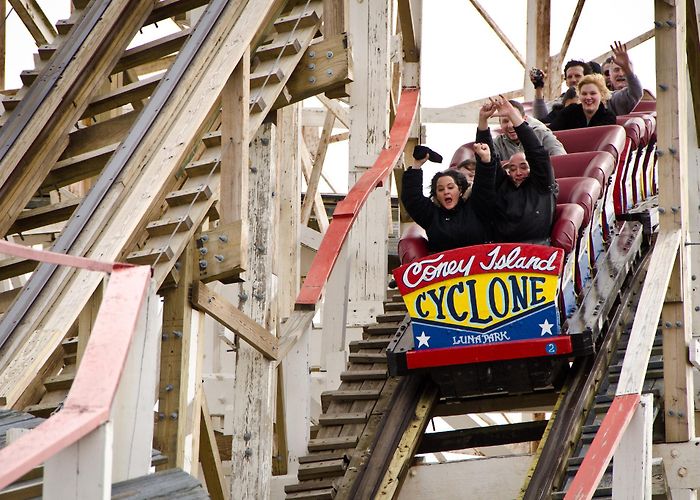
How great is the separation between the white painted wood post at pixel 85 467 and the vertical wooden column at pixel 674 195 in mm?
4142

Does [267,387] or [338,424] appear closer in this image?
[267,387]

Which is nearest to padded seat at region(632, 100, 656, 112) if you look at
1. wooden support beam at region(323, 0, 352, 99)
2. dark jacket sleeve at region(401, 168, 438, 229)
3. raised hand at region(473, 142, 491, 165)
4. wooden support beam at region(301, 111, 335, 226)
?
wooden support beam at region(301, 111, 335, 226)

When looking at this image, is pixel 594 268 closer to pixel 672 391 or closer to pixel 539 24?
pixel 672 391

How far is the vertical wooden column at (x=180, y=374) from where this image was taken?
502 cm

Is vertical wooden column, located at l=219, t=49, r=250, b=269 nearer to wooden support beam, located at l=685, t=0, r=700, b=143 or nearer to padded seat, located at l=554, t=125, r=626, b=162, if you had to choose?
wooden support beam, located at l=685, t=0, r=700, b=143

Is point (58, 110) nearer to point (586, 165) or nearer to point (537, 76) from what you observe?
point (586, 165)

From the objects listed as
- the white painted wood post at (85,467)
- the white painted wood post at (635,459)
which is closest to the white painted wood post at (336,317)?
the white painted wood post at (635,459)

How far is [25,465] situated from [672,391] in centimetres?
444

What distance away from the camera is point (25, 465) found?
1889 millimetres

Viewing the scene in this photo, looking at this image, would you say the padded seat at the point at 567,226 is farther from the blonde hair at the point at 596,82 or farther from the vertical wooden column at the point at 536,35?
the vertical wooden column at the point at 536,35

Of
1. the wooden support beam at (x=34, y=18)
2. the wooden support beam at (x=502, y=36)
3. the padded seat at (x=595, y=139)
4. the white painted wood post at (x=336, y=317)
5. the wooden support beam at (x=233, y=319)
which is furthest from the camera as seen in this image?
the wooden support beam at (x=502, y=36)

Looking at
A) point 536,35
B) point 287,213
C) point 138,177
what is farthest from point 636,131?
point 138,177

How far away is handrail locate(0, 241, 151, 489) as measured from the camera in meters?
1.93

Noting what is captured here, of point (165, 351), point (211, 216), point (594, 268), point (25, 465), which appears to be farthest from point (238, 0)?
point (25, 465)
